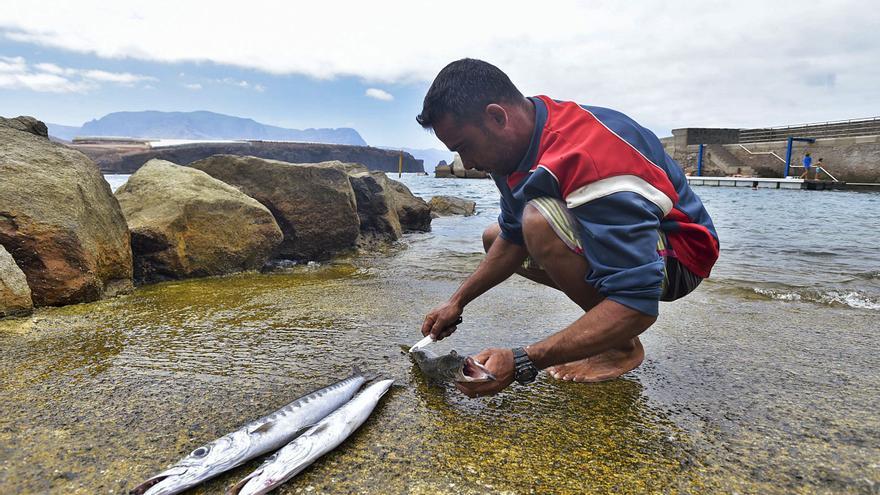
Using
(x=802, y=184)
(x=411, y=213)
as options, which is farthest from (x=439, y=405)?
(x=802, y=184)

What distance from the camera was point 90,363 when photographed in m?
2.40

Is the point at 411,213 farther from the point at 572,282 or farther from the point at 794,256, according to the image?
the point at 572,282

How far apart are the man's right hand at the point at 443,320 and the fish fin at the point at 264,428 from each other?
37.3 inches

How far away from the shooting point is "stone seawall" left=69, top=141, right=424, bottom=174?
310 ft

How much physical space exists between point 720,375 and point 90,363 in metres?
3.09

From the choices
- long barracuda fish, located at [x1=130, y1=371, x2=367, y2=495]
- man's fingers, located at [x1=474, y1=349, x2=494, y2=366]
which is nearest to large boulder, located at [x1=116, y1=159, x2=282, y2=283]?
long barracuda fish, located at [x1=130, y1=371, x2=367, y2=495]

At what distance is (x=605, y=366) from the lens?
2406 mm

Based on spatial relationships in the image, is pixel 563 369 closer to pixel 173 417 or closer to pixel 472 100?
pixel 472 100

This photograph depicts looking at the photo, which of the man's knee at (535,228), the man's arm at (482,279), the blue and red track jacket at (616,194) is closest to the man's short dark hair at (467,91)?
the blue and red track jacket at (616,194)

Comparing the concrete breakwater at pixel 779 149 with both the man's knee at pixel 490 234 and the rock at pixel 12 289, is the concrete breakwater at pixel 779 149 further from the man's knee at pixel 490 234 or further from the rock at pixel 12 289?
the rock at pixel 12 289

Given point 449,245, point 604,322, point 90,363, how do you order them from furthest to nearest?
1. point 449,245
2. point 90,363
3. point 604,322

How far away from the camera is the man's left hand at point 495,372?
181 centimetres

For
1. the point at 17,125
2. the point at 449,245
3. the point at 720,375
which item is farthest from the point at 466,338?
the point at 449,245

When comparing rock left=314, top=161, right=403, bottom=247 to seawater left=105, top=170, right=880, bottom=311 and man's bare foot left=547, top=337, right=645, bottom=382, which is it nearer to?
seawater left=105, top=170, right=880, bottom=311
